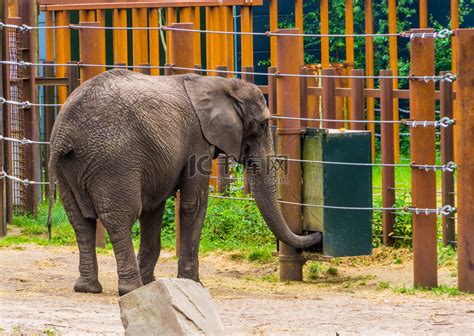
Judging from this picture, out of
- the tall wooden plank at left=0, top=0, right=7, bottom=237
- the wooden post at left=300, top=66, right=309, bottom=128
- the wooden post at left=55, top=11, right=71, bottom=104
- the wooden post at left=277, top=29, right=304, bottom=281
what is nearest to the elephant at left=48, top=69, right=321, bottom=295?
the wooden post at left=277, top=29, right=304, bottom=281

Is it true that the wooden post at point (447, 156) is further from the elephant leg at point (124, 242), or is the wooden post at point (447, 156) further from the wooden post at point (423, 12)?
the wooden post at point (423, 12)

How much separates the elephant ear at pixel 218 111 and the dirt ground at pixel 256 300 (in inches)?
43.2

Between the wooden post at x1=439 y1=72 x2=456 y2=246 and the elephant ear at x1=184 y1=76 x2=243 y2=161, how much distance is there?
7.42ft

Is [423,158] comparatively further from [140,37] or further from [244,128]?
[140,37]

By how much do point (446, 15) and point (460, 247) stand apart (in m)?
10.8

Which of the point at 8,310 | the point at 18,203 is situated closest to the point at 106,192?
the point at 8,310

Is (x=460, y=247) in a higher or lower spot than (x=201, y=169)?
lower

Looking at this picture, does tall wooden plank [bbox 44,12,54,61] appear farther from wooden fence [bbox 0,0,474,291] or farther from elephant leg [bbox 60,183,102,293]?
elephant leg [bbox 60,183,102,293]

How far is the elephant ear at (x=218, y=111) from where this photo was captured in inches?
370

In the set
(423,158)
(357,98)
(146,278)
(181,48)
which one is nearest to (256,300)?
(146,278)

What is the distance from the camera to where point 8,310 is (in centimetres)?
802

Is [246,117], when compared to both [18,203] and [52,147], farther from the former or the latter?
[18,203]

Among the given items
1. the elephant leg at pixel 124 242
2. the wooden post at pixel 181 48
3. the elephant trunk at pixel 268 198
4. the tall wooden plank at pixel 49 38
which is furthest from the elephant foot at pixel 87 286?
the tall wooden plank at pixel 49 38

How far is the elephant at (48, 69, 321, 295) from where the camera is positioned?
877 cm
